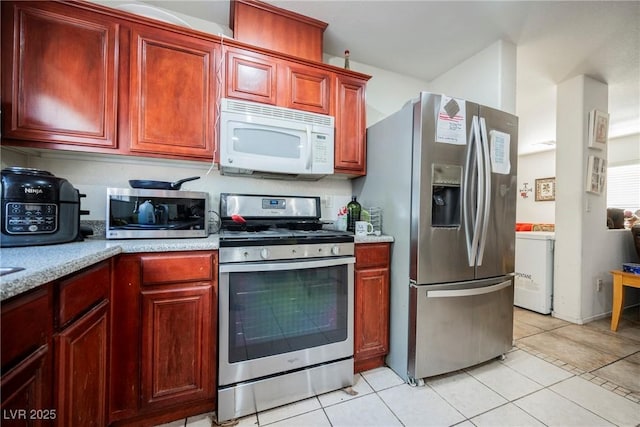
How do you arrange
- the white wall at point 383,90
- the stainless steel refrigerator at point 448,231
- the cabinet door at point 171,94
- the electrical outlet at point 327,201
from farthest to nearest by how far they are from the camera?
the white wall at point 383,90 < the electrical outlet at point 327,201 < the stainless steel refrigerator at point 448,231 < the cabinet door at point 171,94

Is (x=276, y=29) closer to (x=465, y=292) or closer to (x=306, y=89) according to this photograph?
(x=306, y=89)

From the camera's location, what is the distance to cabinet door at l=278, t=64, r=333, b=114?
1.91 m

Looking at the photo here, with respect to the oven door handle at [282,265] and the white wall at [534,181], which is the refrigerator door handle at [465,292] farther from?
the white wall at [534,181]

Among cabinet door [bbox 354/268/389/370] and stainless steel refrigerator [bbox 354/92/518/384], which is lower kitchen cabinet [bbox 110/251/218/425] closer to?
cabinet door [bbox 354/268/389/370]

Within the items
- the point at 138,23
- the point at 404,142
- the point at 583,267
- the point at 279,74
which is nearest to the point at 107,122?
the point at 138,23

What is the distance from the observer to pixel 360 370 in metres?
1.85

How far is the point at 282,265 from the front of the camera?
1.47 m

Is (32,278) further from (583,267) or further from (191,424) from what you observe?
(583,267)

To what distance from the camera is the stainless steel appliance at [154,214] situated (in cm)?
146

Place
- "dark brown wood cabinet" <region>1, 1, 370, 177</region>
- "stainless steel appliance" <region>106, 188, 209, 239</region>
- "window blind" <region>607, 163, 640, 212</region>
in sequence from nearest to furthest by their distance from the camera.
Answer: "dark brown wood cabinet" <region>1, 1, 370, 177</region>, "stainless steel appliance" <region>106, 188, 209, 239</region>, "window blind" <region>607, 163, 640, 212</region>

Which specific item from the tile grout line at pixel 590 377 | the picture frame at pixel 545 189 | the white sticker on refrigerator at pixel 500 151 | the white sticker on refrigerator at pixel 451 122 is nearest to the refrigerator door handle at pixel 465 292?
the tile grout line at pixel 590 377

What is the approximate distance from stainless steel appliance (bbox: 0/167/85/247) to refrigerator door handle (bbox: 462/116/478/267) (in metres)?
2.26

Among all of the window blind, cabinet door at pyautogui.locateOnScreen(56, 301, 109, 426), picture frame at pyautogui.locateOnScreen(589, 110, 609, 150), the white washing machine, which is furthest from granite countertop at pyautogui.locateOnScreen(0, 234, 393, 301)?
the window blind

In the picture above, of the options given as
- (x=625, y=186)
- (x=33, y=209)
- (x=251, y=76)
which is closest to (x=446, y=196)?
(x=251, y=76)
